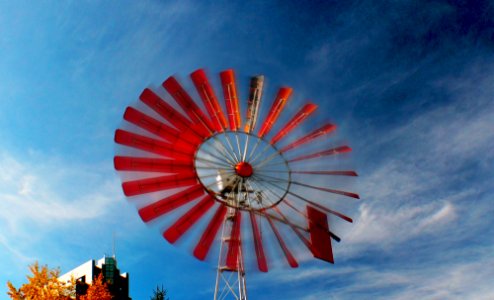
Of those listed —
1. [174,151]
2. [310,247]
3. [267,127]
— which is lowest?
[310,247]

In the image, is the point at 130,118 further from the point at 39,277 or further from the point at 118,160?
the point at 39,277

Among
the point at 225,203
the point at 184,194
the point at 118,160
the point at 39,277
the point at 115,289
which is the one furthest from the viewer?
the point at 115,289

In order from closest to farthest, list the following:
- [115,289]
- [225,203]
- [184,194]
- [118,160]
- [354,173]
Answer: [118,160], [184,194], [225,203], [354,173], [115,289]

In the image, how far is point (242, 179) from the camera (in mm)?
18516

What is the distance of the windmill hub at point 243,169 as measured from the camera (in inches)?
719

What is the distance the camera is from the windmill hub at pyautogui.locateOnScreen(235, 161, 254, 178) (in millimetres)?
18266

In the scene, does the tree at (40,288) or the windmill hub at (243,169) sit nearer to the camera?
the windmill hub at (243,169)

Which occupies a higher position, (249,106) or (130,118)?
(249,106)

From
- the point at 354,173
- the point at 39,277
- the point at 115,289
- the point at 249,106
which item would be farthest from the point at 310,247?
the point at 115,289

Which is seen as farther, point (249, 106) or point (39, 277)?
point (39, 277)

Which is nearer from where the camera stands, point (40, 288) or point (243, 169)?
point (243, 169)

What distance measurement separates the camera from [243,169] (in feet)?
60.1

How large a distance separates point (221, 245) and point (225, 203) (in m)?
1.84

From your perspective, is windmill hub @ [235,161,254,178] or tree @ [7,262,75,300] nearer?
windmill hub @ [235,161,254,178]
